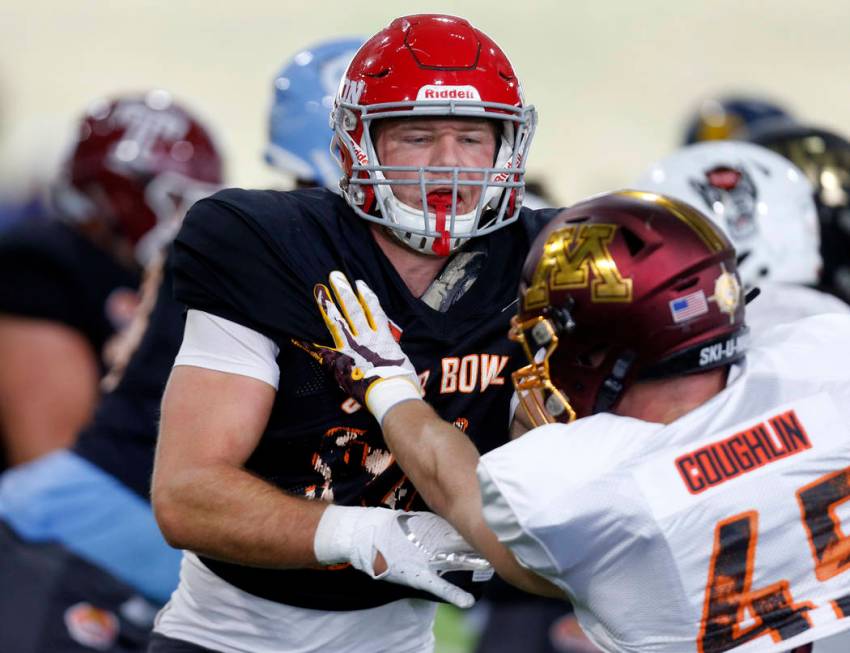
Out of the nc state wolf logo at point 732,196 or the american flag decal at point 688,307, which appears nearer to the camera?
the american flag decal at point 688,307

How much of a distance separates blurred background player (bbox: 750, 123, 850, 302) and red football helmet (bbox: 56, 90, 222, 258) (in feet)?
5.83

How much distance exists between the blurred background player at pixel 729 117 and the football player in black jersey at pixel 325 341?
4.04m

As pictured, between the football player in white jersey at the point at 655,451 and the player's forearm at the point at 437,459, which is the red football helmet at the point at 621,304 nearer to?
the football player in white jersey at the point at 655,451

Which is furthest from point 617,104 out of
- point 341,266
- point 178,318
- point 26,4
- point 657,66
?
point 341,266

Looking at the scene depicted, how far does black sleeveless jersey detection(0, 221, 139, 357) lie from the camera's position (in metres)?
3.85

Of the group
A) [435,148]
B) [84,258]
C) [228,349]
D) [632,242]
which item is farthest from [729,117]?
[228,349]

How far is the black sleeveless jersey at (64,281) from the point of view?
12.6ft

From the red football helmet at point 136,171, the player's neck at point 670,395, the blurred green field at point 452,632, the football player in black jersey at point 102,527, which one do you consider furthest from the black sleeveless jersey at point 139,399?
the blurred green field at point 452,632

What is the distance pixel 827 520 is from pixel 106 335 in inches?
97.1

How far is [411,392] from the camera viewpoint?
7.26 ft

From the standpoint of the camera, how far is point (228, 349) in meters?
2.24

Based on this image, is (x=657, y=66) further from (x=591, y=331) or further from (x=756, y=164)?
(x=591, y=331)

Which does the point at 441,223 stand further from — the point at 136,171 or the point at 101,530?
the point at 136,171

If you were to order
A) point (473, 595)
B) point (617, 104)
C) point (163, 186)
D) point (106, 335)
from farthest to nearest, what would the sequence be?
point (617, 104)
point (163, 186)
point (106, 335)
point (473, 595)
